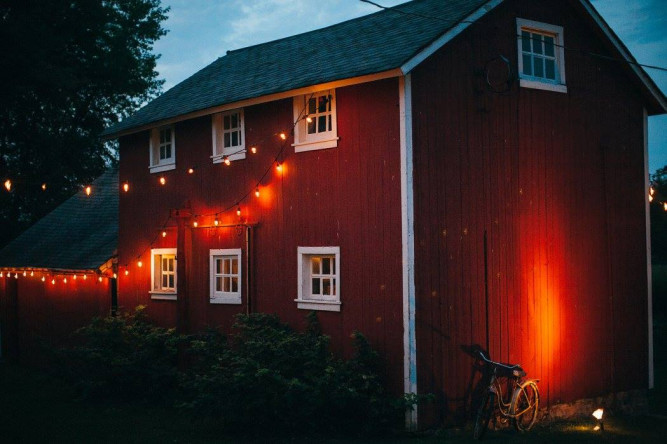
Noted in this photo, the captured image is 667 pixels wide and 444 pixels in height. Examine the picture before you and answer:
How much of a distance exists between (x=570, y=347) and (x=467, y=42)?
5.73m

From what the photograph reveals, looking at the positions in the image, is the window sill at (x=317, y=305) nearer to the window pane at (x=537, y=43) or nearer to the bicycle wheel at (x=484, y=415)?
the bicycle wheel at (x=484, y=415)

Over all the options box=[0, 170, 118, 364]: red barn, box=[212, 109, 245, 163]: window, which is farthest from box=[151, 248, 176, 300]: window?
box=[212, 109, 245, 163]: window

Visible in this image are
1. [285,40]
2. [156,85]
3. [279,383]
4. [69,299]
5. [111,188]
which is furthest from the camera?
[156,85]

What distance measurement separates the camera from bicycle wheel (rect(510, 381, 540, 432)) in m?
12.9

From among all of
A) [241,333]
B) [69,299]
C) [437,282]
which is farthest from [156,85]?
[437,282]

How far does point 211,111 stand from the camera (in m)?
15.7

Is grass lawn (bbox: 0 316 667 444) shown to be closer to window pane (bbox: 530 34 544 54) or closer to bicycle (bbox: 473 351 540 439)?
bicycle (bbox: 473 351 540 439)

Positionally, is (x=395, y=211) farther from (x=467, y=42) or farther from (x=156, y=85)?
(x=156, y=85)

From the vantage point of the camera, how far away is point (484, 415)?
12367mm

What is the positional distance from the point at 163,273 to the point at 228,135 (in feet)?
12.7

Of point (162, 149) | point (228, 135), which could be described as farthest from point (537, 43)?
point (162, 149)

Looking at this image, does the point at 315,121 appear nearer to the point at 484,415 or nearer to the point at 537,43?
the point at 537,43

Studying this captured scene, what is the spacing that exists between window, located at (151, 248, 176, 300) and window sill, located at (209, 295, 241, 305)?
1.59m

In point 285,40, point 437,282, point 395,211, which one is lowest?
point 437,282
